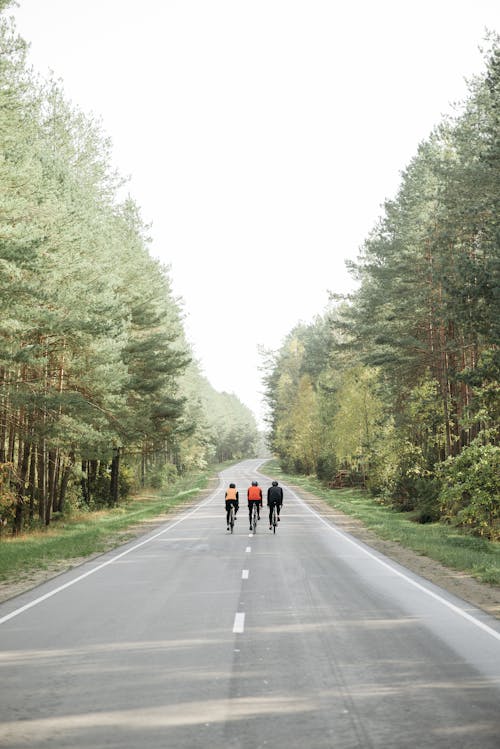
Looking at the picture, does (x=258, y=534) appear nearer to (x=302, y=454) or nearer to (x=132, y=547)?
(x=132, y=547)

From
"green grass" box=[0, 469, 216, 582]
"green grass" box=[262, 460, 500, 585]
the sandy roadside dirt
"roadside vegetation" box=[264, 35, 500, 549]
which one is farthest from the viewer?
"roadside vegetation" box=[264, 35, 500, 549]

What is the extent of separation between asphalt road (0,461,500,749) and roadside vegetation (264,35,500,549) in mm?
7432

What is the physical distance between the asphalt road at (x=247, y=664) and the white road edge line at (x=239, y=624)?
1.6 inches

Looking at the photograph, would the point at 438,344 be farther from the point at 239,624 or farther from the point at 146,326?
the point at 239,624

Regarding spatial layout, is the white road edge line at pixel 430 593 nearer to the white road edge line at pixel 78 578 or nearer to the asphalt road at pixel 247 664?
the asphalt road at pixel 247 664

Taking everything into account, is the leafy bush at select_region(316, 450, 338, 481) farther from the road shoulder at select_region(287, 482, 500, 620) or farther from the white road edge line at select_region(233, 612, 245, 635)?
A: the white road edge line at select_region(233, 612, 245, 635)

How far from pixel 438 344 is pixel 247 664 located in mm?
28082

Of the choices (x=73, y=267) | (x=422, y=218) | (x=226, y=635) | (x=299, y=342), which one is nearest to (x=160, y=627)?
(x=226, y=635)

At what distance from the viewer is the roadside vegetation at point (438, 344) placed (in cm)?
2142

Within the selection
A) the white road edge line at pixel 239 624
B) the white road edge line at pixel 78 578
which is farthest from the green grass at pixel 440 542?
the white road edge line at pixel 78 578

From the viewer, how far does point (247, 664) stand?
8.38 metres

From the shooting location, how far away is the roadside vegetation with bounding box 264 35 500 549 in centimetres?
2142

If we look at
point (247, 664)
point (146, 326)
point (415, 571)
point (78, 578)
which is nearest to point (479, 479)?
point (415, 571)

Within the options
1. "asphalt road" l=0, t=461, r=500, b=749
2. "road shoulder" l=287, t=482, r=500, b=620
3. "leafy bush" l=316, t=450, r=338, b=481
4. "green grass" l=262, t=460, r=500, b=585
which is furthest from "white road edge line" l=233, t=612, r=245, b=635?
"leafy bush" l=316, t=450, r=338, b=481
